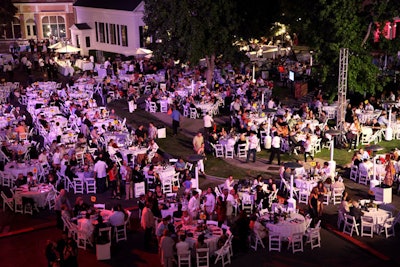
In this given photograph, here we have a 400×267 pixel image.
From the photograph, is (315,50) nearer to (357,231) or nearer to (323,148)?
(323,148)

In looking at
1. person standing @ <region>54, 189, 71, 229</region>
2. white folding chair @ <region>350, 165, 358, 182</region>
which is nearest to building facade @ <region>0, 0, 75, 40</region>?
white folding chair @ <region>350, 165, 358, 182</region>

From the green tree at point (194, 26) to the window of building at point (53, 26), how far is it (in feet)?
114

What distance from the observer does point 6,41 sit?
66938 millimetres

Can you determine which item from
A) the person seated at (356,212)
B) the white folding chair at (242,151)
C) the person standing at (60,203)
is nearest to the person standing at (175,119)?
the white folding chair at (242,151)

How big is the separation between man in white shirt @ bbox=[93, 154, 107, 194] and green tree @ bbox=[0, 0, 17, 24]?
46.5 m

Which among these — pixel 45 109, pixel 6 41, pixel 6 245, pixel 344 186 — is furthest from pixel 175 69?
pixel 6 41

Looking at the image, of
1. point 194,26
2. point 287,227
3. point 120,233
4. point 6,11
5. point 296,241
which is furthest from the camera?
point 6,11

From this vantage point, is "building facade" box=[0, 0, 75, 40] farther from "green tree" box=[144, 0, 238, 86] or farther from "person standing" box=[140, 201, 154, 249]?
"person standing" box=[140, 201, 154, 249]

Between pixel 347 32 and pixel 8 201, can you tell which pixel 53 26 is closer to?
pixel 347 32

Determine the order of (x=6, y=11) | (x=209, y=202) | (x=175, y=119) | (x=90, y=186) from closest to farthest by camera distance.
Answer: (x=209, y=202) → (x=90, y=186) → (x=175, y=119) → (x=6, y=11)

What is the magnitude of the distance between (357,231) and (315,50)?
13.9m

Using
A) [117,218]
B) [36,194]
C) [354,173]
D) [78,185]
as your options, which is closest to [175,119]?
[78,185]

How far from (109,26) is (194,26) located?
24.3 metres

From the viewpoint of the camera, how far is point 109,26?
5650 cm
